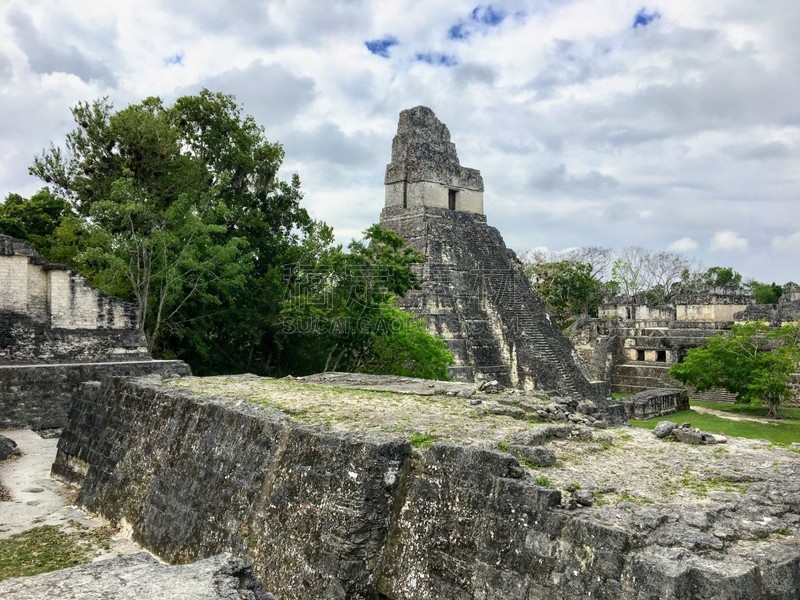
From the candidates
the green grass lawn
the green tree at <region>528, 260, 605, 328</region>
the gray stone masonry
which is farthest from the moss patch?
the green tree at <region>528, 260, 605, 328</region>

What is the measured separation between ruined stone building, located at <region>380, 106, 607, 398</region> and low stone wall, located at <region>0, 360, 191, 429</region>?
9.40 metres

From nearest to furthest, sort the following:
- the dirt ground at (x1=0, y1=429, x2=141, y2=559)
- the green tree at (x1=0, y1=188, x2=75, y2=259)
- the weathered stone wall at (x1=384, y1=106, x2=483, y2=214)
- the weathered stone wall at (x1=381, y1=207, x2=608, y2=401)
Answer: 1. the dirt ground at (x1=0, y1=429, x2=141, y2=559)
2. the weathered stone wall at (x1=381, y1=207, x2=608, y2=401)
3. the green tree at (x1=0, y1=188, x2=75, y2=259)
4. the weathered stone wall at (x1=384, y1=106, x2=483, y2=214)

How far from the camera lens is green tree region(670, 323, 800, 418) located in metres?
18.5

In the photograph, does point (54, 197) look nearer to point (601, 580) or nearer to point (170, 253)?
point (170, 253)

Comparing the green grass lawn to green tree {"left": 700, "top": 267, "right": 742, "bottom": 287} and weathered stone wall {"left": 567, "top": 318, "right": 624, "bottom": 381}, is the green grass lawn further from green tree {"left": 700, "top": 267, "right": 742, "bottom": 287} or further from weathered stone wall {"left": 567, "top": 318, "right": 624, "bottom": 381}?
green tree {"left": 700, "top": 267, "right": 742, "bottom": 287}

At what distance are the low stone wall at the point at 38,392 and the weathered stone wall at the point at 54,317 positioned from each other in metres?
1.17

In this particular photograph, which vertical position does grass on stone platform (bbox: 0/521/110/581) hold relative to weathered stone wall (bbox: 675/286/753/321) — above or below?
below

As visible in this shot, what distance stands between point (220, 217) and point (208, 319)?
114 inches

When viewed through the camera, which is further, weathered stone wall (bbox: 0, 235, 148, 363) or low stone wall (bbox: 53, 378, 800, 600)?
weathered stone wall (bbox: 0, 235, 148, 363)

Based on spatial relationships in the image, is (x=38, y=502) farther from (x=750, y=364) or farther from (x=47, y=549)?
(x=750, y=364)

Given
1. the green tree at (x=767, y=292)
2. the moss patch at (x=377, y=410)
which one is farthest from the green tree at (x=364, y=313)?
the green tree at (x=767, y=292)

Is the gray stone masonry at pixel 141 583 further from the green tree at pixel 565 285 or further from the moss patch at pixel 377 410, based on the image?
the green tree at pixel 565 285

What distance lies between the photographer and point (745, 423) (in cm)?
1758

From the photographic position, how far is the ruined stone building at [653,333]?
25.4 metres
